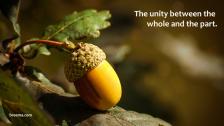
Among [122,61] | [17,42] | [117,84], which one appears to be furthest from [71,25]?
[122,61]

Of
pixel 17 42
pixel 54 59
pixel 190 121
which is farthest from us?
pixel 190 121

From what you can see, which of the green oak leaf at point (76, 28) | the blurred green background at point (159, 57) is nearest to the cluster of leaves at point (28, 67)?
the green oak leaf at point (76, 28)

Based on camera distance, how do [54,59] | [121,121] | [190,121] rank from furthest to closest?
[190,121], [54,59], [121,121]

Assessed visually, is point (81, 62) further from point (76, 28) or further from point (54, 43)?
point (76, 28)

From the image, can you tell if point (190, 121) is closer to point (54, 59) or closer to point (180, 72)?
point (180, 72)

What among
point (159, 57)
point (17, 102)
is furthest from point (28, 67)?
point (159, 57)

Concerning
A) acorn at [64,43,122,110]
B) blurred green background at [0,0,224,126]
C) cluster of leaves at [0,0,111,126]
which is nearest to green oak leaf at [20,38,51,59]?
cluster of leaves at [0,0,111,126]

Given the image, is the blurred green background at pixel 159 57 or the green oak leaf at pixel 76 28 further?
the blurred green background at pixel 159 57

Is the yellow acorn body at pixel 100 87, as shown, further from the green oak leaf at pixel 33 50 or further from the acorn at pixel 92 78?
the green oak leaf at pixel 33 50
